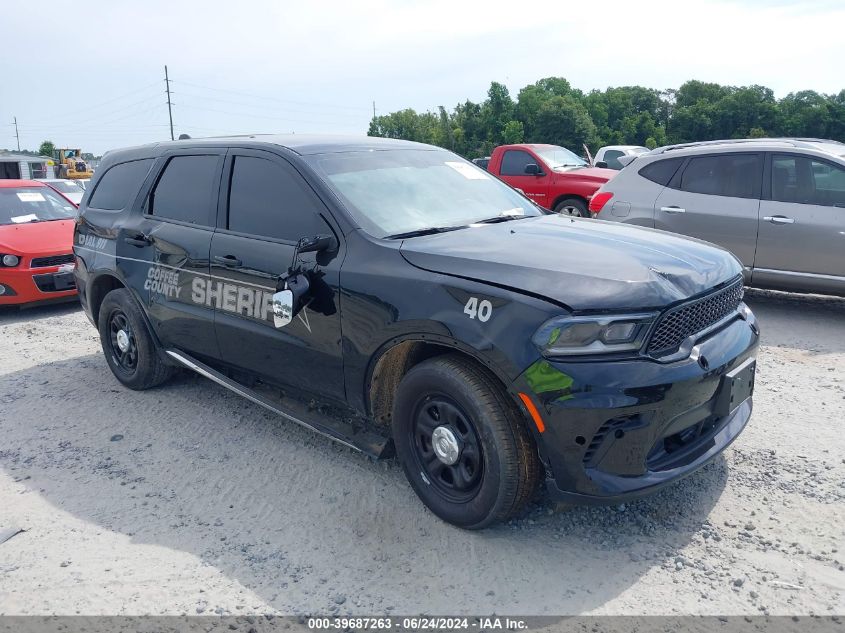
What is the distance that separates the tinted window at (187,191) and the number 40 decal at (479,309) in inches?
83.5

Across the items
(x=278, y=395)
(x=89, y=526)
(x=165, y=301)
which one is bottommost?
(x=89, y=526)

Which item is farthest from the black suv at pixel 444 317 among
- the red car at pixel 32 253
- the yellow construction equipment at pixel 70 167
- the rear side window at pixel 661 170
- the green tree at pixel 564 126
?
the green tree at pixel 564 126

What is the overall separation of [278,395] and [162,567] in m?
1.35

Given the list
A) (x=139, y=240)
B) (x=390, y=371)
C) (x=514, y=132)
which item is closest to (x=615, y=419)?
(x=390, y=371)

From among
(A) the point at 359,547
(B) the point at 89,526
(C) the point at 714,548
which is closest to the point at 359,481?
(A) the point at 359,547

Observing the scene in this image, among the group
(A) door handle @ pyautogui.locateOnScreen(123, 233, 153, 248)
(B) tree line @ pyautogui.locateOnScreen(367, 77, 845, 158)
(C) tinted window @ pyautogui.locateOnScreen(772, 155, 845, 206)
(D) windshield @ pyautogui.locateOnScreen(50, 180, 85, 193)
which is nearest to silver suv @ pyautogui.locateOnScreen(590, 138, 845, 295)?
(C) tinted window @ pyautogui.locateOnScreen(772, 155, 845, 206)

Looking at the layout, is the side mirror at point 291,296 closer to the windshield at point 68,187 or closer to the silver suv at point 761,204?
the silver suv at point 761,204

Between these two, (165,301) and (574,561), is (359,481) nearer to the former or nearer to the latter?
(574,561)

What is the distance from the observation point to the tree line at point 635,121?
5825cm

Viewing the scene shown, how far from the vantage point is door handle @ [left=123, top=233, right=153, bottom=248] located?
4.82 m

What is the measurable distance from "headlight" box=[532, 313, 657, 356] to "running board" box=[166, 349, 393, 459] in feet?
3.71

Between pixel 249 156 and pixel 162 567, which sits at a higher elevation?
pixel 249 156

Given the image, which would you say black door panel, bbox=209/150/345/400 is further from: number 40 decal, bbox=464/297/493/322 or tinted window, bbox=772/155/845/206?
tinted window, bbox=772/155/845/206

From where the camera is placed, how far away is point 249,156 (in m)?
4.21
